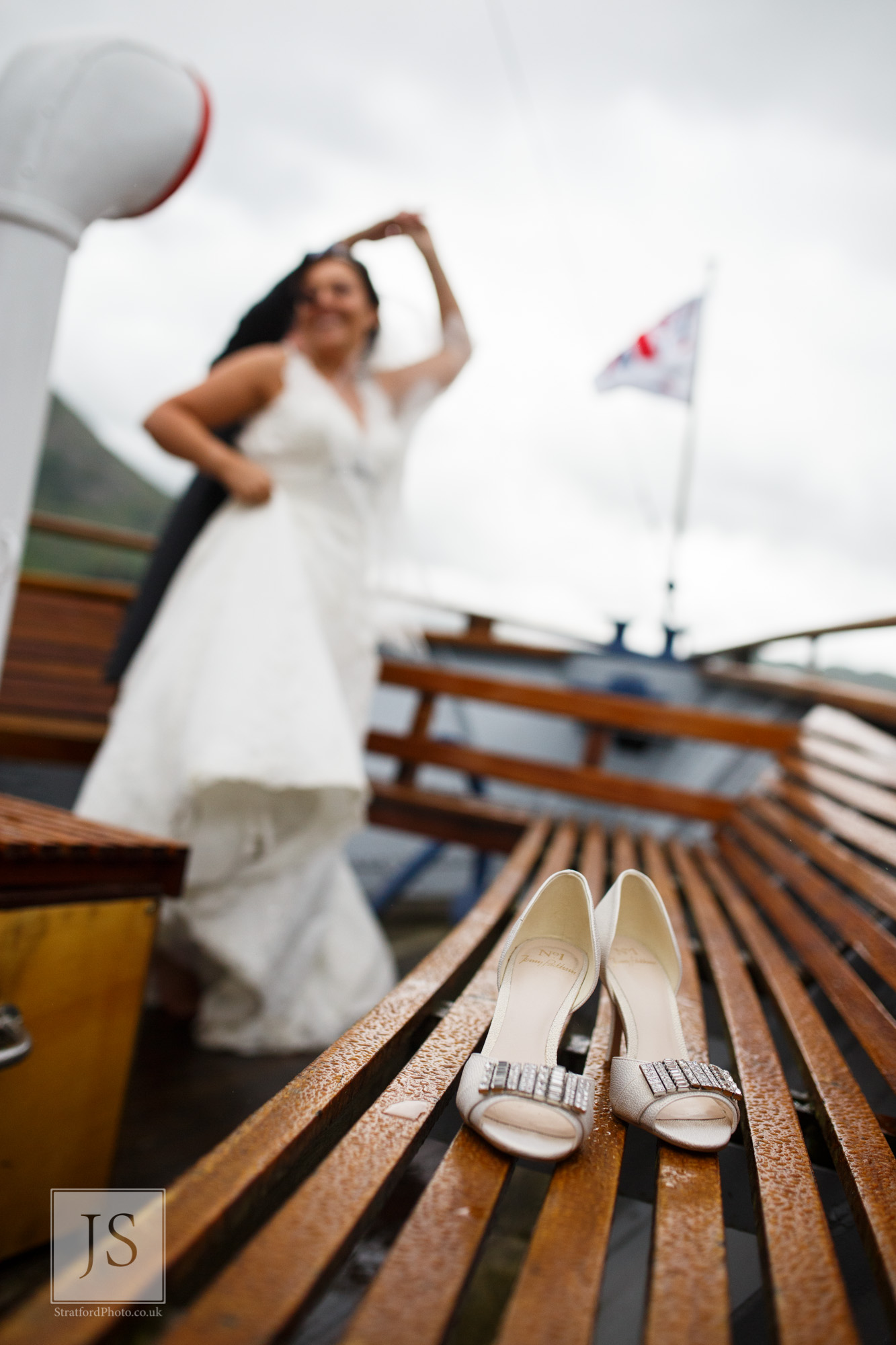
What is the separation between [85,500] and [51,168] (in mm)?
3509

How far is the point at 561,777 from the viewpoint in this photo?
2863 millimetres

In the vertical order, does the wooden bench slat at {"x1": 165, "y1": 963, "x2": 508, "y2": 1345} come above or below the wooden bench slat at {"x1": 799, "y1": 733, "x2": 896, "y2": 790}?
below

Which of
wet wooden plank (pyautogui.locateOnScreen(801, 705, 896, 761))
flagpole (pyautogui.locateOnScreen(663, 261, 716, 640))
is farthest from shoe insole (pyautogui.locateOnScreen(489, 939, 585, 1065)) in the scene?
flagpole (pyautogui.locateOnScreen(663, 261, 716, 640))

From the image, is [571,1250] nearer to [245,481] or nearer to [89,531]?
[245,481]

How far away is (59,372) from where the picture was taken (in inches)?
69.8

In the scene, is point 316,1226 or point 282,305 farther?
point 282,305

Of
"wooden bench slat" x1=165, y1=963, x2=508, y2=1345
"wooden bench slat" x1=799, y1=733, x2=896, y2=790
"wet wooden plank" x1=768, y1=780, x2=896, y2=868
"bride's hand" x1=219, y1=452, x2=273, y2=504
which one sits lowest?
"wooden bench slat" x1=165, y1=963, x2=508, y2=1345

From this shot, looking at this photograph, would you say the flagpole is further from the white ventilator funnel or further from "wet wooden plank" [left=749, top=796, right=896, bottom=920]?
the white ventilator funnel

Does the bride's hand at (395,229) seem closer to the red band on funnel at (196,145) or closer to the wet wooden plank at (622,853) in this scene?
the red band on funnel at (196,145)

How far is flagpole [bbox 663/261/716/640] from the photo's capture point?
208cm

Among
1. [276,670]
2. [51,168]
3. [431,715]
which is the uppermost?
[51,168]

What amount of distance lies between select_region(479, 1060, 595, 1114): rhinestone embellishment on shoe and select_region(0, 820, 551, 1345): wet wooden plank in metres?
0.10

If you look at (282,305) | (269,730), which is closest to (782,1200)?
(269,730)

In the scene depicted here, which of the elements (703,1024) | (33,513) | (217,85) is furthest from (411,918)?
(217,85)
